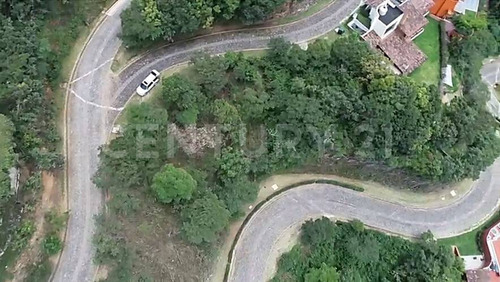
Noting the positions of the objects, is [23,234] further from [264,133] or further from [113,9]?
[113,9]

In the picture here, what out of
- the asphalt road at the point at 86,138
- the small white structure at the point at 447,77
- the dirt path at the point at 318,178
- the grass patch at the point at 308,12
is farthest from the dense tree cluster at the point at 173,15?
the small white structure at the point at 447,77

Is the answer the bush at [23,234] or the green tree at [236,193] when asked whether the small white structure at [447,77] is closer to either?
the green tree at [236,193]

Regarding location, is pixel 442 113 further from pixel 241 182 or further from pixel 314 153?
pixel 241 182

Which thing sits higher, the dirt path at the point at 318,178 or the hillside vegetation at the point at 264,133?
the hillside vegetation at the point at 264,133

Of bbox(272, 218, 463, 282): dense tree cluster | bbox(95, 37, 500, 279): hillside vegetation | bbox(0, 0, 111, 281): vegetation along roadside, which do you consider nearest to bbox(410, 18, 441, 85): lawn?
bbox(95, 37, 500, 279): hillside vegetation

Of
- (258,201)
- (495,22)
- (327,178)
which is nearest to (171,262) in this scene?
(258,201)

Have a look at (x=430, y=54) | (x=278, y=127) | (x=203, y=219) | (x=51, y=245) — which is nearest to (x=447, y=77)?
(x=430, y=54)
